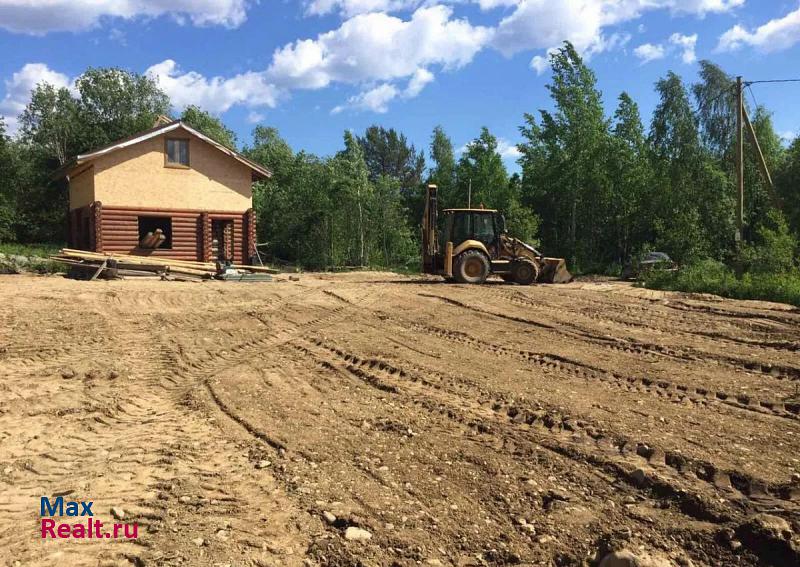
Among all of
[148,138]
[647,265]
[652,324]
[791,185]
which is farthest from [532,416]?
[791,185]

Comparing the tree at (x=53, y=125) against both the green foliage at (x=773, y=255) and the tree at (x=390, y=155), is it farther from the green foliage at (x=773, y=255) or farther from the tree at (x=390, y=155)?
the green foliage at (x=773, y=255)

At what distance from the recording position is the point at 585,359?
837cm

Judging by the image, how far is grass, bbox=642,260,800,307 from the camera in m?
14.8

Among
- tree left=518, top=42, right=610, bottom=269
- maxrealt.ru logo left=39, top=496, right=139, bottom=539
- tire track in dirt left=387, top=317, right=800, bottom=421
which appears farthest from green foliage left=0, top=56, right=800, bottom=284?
maxrealt.ru logo left=39, top=496, right=139, bottom=539

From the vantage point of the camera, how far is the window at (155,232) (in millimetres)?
23516

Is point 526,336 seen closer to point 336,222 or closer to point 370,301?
point 370,301

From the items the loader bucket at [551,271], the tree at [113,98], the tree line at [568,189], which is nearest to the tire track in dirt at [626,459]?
the loader bucket at [551,271]

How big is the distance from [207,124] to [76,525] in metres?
45.4

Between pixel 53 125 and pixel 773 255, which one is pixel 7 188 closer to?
pixel 53 125

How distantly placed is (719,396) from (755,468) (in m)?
2.18

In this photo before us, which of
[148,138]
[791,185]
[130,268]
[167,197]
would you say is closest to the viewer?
[130,268]

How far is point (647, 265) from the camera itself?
23.1m

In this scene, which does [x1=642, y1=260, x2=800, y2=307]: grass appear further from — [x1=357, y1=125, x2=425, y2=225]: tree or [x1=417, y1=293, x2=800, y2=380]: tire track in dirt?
[x1=357, y1=125, x2=425, y2=225]: tree

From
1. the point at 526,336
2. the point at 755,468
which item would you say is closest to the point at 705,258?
the point at 526,336
